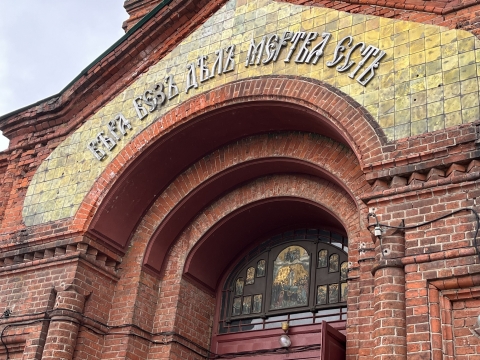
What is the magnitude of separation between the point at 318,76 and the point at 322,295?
10.8ft

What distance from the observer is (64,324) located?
9211 mm

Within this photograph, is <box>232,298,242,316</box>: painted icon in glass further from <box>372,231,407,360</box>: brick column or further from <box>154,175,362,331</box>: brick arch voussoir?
<box>372,231,407,360</box>: brick column

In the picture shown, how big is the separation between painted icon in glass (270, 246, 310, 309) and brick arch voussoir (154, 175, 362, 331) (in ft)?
3.34

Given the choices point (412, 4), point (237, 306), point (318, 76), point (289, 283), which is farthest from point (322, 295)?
point (412, 4)

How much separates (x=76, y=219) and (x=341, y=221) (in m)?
4.06

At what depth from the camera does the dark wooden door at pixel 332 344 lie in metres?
7.51

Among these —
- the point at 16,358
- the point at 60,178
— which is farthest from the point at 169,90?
the point at 16,358

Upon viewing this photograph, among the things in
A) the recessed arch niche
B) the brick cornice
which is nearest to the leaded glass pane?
the recessed arch niche

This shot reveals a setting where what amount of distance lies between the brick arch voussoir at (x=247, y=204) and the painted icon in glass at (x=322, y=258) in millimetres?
881

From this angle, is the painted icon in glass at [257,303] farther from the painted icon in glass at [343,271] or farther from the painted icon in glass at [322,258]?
the painted icon in glass at [343,271]

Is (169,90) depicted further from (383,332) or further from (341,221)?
(383,332)

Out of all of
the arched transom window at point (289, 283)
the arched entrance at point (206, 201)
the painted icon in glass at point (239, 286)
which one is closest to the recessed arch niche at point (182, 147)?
the arched entrance at point (206, 201)

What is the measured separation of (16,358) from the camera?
9617 millimetres

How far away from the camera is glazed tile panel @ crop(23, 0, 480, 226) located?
7.56 meters
